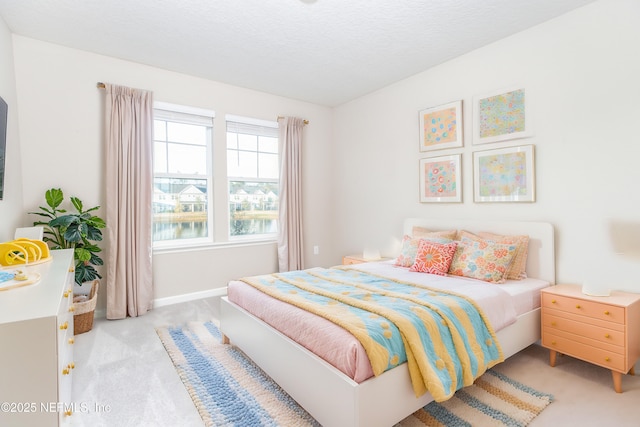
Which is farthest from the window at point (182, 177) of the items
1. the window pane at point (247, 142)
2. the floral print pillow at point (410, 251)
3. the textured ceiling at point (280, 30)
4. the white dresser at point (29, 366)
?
the white dresser at point (29, 366)

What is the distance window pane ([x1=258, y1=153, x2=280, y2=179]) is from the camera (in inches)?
178

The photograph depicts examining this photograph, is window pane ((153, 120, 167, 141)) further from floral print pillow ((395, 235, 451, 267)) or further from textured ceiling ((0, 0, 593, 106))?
floral print pillow ((395, 235, 451, 267))

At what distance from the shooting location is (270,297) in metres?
2.22

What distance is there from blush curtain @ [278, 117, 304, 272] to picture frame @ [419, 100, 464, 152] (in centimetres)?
177

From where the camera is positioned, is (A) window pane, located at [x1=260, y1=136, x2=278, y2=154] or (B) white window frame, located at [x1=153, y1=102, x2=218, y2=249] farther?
(A) window pane, located at [x1=260, y1=136, x2=278, y2=154]

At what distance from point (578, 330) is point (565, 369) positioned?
346 mm

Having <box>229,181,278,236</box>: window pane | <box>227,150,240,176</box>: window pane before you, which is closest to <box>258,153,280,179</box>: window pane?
<box>229,181,278,236</box>: window pane

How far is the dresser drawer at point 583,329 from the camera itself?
6.50 ft

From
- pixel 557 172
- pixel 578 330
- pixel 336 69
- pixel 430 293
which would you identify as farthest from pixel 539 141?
pixel 336 69

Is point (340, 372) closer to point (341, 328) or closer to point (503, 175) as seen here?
point (341, 328)

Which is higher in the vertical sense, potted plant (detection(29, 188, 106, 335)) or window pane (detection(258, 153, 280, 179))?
window pane (detection(258, 153, 280, 179))

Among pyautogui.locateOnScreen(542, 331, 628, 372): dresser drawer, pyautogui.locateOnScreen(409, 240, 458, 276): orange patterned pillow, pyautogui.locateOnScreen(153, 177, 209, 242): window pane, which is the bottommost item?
pyautogui.locateOnScreen(542, 331, 628, 372): dresser drawer

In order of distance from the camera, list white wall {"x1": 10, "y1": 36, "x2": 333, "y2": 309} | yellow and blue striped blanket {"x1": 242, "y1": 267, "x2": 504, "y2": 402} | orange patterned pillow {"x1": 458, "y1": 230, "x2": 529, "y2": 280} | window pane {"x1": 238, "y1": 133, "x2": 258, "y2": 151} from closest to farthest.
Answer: yellow and blue striped blanket {"x1": 242, "y1": 267, "x2": 504, "y2": 402} → orange patterned pillow {"x1": 458, "y1": 230, "x2": 529, "y2": 280} → white wall {"x1": 10, "y1": 36, "x2": 333, "y2": 309} → window pane {"x1": 238, "y1": 133, "x2": 258, "y2": 151}

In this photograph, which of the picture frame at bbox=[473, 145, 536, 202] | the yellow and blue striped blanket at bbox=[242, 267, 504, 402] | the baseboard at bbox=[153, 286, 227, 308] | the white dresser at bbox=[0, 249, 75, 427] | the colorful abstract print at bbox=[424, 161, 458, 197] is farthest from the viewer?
the baseboard at bbox=[153, 286, 227, 308]
